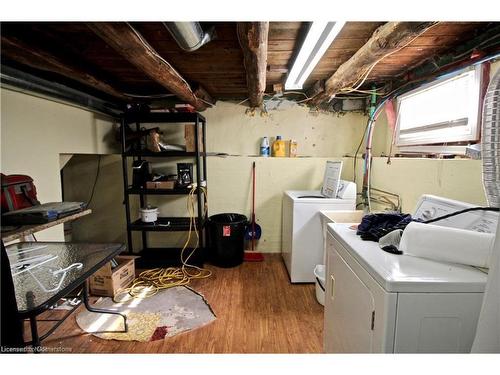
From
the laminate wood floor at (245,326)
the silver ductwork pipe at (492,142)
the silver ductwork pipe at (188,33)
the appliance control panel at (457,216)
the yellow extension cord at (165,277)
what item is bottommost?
the laminate wood floor at (245,326)

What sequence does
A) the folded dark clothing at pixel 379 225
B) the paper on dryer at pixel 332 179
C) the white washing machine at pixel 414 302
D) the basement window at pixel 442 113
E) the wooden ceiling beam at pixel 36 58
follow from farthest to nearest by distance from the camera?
the paper on dryer at pixel 332 179 < the basement window at pixel 442 113 < the wooden ceiling beam at pixel 36 58 < the folded dark clothing at pixel 379 225 < the white washing machine at pixel 414 302

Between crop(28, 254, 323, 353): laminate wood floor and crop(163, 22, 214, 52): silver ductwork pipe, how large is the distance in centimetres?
186

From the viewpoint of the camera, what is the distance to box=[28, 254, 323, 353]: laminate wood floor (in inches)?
62.5

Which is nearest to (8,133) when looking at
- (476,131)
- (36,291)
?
(36,291)

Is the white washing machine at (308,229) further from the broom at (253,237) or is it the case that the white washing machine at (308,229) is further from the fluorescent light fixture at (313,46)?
the fluorescent light fixture at (313,46)

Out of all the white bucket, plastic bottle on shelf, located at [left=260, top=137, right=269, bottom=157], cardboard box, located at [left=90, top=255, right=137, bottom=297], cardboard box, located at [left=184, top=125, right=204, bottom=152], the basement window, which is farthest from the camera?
plastic bottle on shelf, located at [left=260, top=137, right=269, bottom=157]

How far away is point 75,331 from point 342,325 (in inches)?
74.4

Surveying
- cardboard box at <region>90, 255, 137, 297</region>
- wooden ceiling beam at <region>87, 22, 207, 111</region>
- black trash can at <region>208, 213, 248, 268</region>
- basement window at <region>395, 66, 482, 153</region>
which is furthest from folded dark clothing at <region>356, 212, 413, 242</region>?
cardboard box at <region>90, 255, 137, 297</region>

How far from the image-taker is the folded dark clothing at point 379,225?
3.50ft

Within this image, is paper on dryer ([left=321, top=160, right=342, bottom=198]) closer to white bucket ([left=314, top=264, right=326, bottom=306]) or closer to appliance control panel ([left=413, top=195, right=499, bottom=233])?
white bucket ([left=314, top=264, right=326, bottom=306])

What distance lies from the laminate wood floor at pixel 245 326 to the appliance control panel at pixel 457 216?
1.12 m

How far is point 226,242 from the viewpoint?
2.69 metres

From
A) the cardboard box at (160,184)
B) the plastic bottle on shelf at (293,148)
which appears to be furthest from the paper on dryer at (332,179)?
the cardboard box at (160,184)

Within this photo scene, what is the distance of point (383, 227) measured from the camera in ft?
3.65
